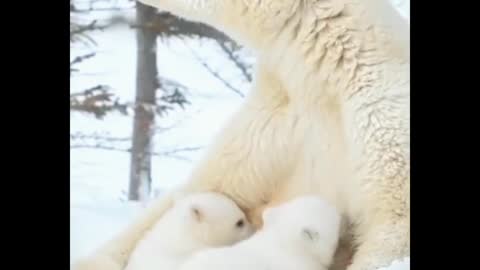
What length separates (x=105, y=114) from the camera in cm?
134

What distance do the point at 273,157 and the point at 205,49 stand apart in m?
0.17

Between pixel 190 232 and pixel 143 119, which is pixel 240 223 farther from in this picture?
pixel 143 119

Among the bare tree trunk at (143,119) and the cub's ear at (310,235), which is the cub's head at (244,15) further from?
the cub's ear at (310,235)

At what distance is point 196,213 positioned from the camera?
1267 millimetres

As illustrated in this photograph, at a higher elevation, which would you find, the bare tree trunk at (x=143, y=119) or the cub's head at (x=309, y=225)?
the bare tree trunk at (x=143, y=119)

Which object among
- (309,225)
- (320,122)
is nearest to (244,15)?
(320,122)

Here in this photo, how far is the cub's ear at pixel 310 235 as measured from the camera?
48.1 inches

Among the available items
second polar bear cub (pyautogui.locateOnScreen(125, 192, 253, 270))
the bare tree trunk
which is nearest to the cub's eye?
second polar bear cub (pyautogui.locateOnScreen(125, 192, 253, 270))

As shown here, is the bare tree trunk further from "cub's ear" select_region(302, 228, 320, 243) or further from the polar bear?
"cub's ear" select_region(302, 228, 320, 243)

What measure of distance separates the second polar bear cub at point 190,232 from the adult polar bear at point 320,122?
0.16ft

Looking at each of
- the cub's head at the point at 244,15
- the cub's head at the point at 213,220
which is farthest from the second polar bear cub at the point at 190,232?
the cub's head at the point at 244,15
